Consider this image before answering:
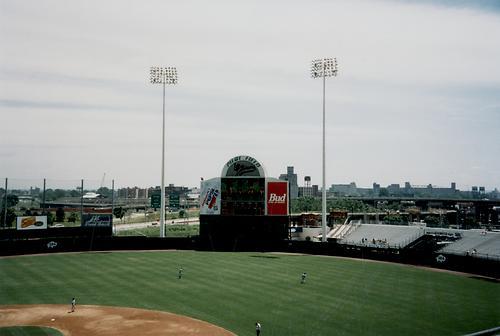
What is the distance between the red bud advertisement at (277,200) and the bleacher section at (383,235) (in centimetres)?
1448

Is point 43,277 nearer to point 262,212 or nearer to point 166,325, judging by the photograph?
point 166,325

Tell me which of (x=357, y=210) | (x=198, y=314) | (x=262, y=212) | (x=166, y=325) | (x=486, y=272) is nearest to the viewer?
(x=166, y=325)

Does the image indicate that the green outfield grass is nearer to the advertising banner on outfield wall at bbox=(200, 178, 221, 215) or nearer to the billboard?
the advertising banner on outfield wall at bbox=(200, 178, 221, 215)

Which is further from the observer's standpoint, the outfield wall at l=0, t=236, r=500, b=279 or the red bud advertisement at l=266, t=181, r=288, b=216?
the red bud advertisement at l=266, t=181, r=288, b=216

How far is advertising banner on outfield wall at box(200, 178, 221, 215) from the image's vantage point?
59.9 metres

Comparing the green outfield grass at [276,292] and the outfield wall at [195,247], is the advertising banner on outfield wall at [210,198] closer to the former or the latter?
the outfield wall at [195,247]

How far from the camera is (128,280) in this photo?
3962cm

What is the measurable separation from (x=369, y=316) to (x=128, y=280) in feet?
72.3

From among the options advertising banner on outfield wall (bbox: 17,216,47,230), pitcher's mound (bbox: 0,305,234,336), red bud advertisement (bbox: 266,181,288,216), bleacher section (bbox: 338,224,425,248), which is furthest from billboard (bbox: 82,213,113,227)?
bleacher section (bbox: 338,224,425,248)

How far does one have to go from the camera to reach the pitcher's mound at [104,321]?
2528 cm

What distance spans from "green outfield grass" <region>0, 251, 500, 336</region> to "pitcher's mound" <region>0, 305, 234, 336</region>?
4.01 ft

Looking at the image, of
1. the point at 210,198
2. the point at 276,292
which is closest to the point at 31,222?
the point at 210,198

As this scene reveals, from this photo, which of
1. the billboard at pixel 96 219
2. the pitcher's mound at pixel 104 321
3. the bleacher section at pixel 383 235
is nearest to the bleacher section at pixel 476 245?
the bleacher section at pixel 383 235

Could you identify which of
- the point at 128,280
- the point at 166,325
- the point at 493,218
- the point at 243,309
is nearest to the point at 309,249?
the point at 128,280
